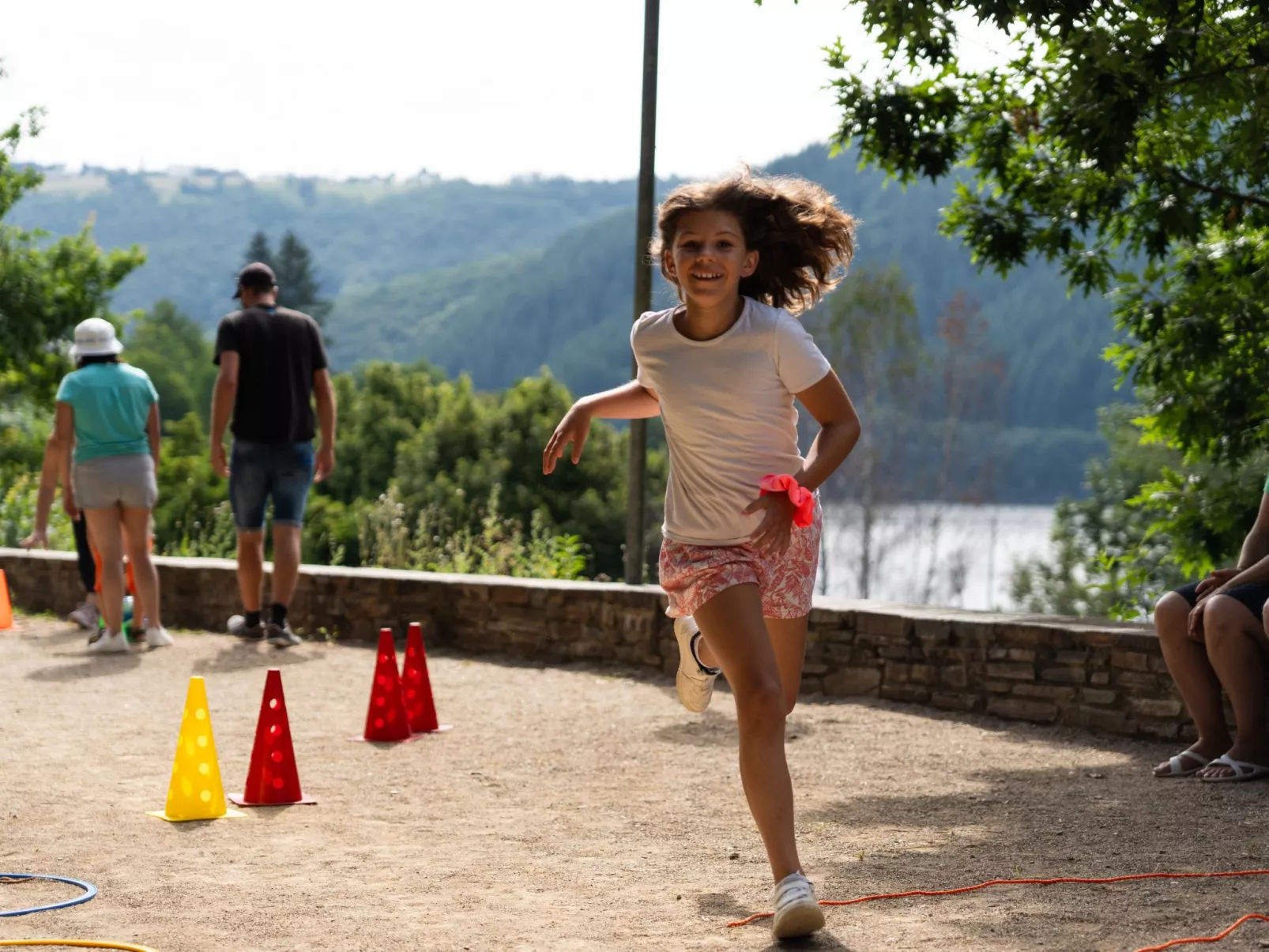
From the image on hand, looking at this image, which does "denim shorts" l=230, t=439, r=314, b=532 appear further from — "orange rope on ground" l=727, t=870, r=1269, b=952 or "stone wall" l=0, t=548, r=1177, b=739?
"orange rope on ground" l=727, t=870, r=1269, b=952

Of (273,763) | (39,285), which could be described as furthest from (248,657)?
(39,285)

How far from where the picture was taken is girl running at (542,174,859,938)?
4.08m

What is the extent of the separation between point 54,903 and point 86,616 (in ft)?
23.5

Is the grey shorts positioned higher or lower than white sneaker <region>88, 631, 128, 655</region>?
higher

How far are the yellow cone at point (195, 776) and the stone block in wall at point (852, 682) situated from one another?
12.1 ft

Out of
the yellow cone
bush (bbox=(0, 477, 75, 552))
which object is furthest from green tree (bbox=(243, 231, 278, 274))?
the yellow cone

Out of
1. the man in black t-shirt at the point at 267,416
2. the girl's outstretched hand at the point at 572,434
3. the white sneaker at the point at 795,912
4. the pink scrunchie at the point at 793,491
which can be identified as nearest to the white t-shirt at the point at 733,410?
the pink scrunchie at the point at 793,491

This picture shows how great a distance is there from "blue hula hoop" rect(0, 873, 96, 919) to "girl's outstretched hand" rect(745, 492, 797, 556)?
2.13 m

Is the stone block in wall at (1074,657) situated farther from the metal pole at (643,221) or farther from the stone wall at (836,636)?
the metal pole at (643,221)

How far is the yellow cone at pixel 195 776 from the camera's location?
570 centimetres

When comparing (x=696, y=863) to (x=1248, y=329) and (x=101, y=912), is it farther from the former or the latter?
(x=1248, y=329)

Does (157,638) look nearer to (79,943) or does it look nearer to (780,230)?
(79,943)

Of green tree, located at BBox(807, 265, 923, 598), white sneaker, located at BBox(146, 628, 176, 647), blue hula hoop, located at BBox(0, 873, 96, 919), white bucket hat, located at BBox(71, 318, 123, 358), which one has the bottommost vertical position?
white sneaker, located at BBox(146, 628, 176, 647)

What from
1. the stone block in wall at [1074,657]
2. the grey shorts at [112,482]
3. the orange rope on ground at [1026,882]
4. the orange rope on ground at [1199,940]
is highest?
the grey shorts at [112,482]
